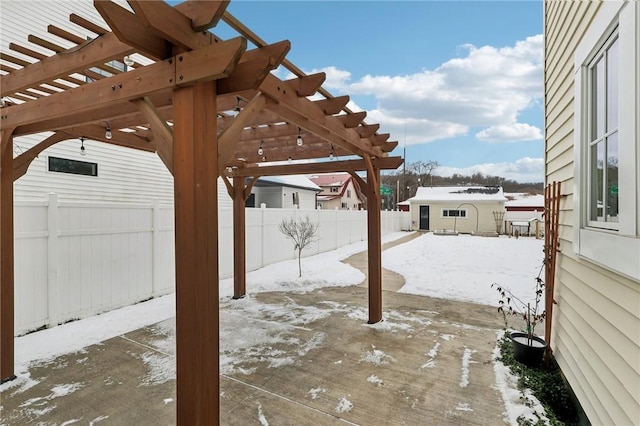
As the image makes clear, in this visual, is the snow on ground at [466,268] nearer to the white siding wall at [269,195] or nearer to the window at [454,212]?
the white siding wall at [269,195]

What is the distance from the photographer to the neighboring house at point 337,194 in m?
27.0

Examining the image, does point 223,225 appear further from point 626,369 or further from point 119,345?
point 626,369

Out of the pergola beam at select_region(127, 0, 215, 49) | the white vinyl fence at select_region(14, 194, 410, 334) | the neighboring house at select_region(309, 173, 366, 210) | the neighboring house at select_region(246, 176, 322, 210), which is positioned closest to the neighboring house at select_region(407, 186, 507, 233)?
the neighboring house at select_region(309, 173, 366, 210)

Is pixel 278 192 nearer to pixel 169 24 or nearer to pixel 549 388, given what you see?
pixel 549 388

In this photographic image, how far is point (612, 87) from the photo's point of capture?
82.5 inches

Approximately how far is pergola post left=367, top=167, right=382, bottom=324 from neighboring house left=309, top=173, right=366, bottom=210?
837 inches

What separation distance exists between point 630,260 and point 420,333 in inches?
113

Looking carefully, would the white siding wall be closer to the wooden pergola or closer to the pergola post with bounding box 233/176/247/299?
the pergola post with bounding box 233/176/247/299

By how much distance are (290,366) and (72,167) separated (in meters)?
6.59

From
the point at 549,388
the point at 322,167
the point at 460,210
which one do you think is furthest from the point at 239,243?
the point at 460,210

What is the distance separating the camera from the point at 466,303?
18.5 feet

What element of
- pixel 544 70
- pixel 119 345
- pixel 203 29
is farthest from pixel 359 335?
pixel 544 70

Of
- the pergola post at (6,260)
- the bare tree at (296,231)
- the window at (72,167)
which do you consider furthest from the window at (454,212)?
the pergola post at (6,260)

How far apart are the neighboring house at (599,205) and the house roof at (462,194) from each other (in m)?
18.4
